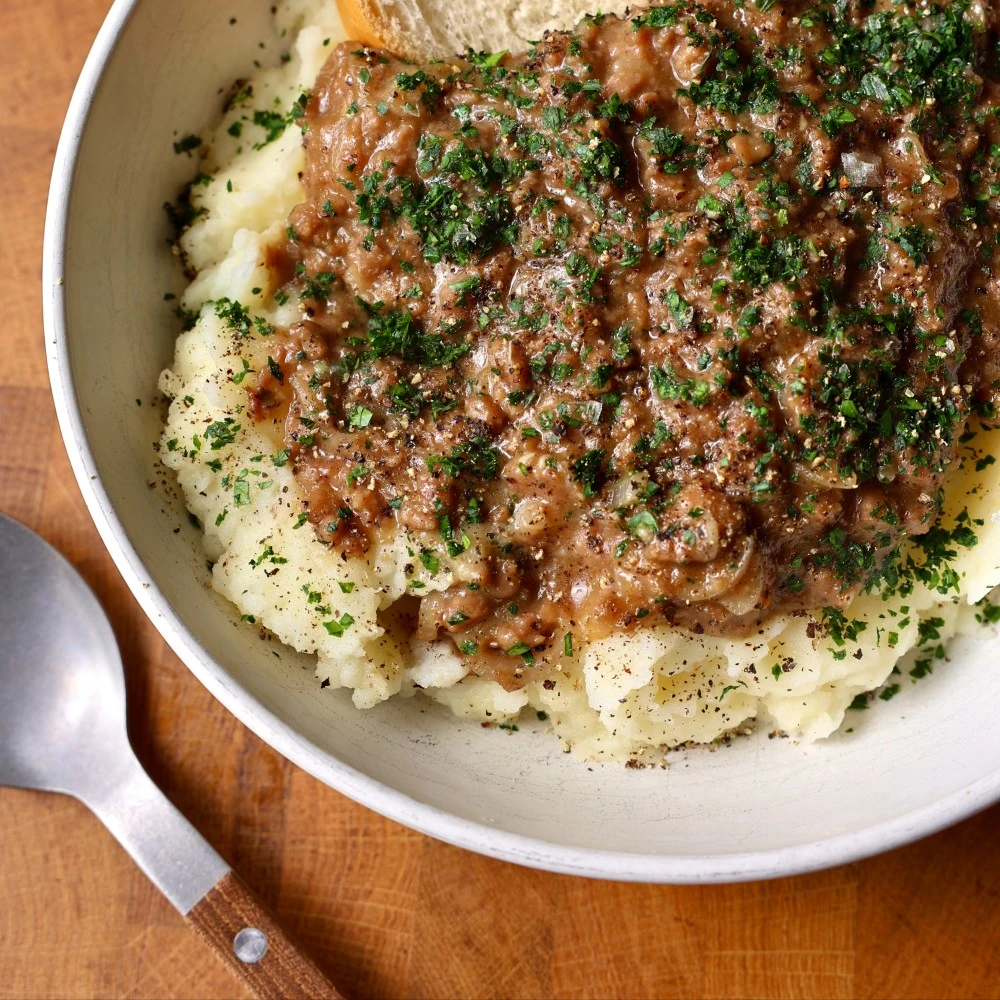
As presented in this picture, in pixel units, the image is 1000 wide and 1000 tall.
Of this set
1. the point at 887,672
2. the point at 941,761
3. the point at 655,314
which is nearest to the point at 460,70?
the point at 655,314

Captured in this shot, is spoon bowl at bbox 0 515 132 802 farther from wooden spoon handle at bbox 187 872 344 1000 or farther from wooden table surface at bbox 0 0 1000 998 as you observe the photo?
wooden spoon handle at bbox 187 872 344 1000

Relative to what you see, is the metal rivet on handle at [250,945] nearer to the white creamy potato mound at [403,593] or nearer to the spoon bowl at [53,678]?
the spoon bowl at [53,678]

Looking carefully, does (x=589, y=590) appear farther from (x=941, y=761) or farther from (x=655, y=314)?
(x=941, y=761)

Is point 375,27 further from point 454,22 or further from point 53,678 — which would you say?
point 53,678

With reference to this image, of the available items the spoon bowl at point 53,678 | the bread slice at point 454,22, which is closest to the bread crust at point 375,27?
the bread slice at point 454,22

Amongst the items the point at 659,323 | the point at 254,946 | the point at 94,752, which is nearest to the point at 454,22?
the point at 659,323

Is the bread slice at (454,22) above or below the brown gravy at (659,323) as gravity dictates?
above
